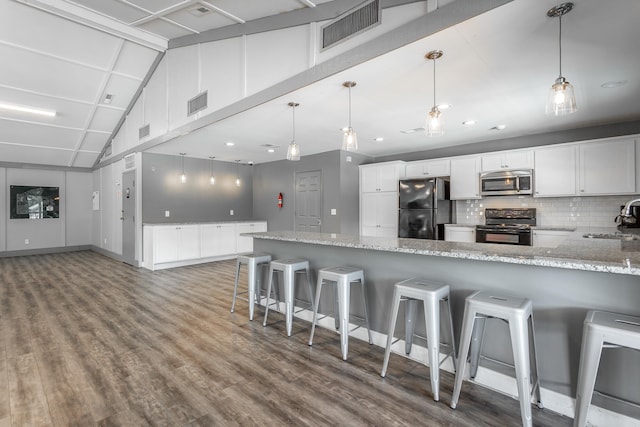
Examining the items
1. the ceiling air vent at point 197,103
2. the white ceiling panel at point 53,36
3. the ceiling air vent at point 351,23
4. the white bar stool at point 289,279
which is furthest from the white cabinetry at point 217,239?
the ceiling air vent at point 351,23

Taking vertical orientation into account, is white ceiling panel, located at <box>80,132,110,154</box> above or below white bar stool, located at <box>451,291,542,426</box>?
above

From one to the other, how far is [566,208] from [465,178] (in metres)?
1.55

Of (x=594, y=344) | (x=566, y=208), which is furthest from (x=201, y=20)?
(x=566, y=208)

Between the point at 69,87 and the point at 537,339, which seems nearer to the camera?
the point at 537,339

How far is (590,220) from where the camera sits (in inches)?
186

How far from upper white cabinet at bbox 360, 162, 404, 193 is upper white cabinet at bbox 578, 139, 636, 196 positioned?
2.83 m

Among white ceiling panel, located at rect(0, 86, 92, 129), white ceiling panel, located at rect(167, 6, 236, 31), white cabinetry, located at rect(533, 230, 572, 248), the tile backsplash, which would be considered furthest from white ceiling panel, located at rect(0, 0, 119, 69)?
white cabinetry, located at rect(533, 230, 572, 248)

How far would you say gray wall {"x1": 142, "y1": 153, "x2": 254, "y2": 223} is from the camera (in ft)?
22.6

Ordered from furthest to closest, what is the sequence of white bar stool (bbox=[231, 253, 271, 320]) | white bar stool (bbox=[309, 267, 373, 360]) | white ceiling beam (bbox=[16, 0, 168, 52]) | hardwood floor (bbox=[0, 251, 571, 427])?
1. white ceiling beam (bbox=[16, 0, 168, 52])
2. white bar stool (bbox=[231, 253, 271, 320])
3. white bar stool (bbox=[309, 267, 373, 360])
4. hardwood floor (bbox=[0, 251, 571, 427])

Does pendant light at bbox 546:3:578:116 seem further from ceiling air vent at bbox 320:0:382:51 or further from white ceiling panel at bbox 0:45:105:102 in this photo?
white ceiling panel at bbox 0:45:105:102

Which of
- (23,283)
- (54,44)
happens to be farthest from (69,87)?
(23,283)

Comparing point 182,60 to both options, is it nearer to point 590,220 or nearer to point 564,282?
point 564,282

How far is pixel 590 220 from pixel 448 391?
4.29 metres

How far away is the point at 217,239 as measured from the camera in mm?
7137
